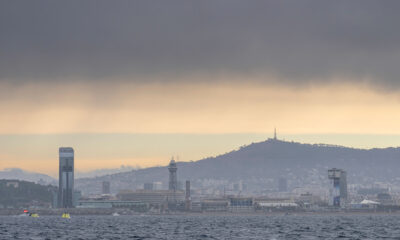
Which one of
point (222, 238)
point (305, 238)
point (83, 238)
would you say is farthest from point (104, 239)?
point (305, 238)

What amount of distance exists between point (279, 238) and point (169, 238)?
768 inches

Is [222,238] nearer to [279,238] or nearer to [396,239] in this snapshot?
[279,238]

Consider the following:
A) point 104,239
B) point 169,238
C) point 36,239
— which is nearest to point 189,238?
point 169,238

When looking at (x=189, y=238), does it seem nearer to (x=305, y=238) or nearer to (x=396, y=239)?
(x=305, y=238)

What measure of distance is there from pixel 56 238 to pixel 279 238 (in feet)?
129

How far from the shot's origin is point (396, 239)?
584 feet

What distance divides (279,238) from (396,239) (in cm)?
2005

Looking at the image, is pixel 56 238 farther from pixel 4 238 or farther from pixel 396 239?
pixel 396 239

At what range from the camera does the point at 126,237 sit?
7402 inches

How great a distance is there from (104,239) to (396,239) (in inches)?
1980

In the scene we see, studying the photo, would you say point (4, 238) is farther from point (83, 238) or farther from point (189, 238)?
point (189, 238)

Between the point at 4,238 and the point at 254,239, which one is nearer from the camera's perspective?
the point at 254,239

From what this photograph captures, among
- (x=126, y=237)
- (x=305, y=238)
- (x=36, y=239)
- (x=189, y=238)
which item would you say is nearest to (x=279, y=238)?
(x=305, y=238)

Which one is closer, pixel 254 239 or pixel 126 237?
pixel 254 239
